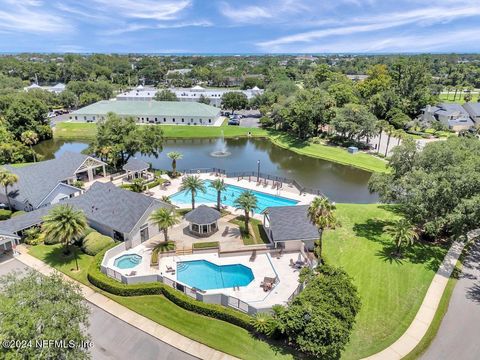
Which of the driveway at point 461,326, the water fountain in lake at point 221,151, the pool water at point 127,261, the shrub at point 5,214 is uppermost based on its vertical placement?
the water fountain in lake at point 221,151

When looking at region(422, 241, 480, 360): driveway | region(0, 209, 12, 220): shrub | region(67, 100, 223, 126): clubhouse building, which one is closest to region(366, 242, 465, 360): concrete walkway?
region(422, 241, 480, 360): driveway

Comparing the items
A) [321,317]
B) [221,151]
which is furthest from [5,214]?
[221,151]

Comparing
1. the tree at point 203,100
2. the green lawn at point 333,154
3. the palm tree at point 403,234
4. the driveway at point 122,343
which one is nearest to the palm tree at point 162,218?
the driveway at point 122,343

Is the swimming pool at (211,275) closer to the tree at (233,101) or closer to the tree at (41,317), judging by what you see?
the tree at (41,317)

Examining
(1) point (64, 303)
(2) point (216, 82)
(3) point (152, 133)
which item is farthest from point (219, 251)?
(2) point (216, 82)

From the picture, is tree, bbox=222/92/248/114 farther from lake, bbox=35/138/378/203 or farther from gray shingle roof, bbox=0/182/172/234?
gray shingle roof, bbox=0/182/172/234

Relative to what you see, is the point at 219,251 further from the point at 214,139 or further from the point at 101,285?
the point at 214,139

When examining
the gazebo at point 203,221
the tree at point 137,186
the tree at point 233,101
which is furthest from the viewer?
the tree at point 233,101
